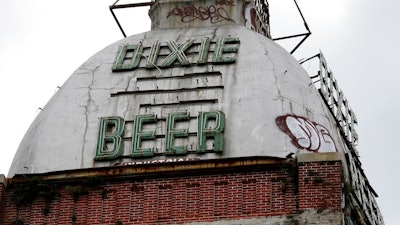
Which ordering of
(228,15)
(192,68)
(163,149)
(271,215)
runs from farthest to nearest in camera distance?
(228,15), (192,68), (163,149), (271,215)

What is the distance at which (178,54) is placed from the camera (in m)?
33.4

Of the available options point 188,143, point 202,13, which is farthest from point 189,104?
point 202,13

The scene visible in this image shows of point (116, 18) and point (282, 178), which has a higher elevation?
point (116, 18)

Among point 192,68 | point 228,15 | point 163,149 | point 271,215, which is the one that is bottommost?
point 271,215

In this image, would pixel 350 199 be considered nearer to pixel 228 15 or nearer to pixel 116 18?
pixel 228 15

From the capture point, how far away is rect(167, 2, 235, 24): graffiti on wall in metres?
36.0

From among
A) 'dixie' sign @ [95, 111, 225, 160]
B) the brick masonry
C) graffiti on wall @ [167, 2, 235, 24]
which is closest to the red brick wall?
the brick masonry

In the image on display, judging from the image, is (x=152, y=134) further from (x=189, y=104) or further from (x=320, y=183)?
(x=320, y=183)

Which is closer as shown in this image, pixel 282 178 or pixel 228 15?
pixel 282 178

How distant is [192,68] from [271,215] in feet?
20.4

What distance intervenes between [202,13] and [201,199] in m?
9.00

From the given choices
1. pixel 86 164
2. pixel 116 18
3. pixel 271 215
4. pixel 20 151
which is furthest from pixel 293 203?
pixel 116 18

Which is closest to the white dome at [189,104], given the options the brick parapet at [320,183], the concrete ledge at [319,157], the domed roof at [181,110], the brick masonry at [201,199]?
the domed roof at [181,110]

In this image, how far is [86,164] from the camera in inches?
1212
